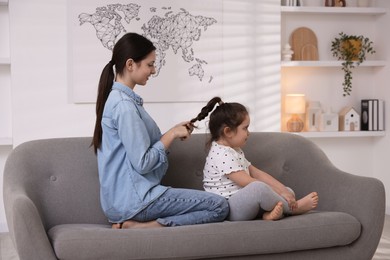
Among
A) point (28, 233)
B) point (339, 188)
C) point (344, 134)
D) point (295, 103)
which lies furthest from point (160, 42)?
point (28, 233)

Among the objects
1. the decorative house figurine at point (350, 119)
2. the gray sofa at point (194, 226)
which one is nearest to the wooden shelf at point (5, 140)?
the gray sofa at point (194, 226)

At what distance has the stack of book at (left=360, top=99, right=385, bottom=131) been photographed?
225 inches

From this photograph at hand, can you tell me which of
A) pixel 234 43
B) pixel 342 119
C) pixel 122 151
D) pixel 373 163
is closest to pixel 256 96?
pixel 234 43

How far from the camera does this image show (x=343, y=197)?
10.8ft

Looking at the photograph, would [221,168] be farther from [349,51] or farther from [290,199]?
[349,51]

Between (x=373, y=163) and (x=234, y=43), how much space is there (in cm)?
169

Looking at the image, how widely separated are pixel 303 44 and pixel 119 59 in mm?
2905

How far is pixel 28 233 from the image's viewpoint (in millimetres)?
2680

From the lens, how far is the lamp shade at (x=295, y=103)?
5.48 metres

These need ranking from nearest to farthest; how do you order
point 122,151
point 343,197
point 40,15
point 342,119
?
1. point 122,151
2. point 343,197
3. point 40,15
4. point 342,119

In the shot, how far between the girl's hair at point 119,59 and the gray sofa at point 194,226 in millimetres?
263

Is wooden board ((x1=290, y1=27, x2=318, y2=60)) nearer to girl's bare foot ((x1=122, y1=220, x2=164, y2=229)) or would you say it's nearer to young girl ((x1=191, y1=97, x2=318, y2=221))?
young girl ((x1=191, y1=97, x2=318, y2=221))

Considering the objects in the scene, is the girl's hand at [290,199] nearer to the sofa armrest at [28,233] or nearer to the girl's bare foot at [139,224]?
the girl's bare foot at [139,224]

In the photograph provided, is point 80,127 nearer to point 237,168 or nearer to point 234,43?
point 234,43
